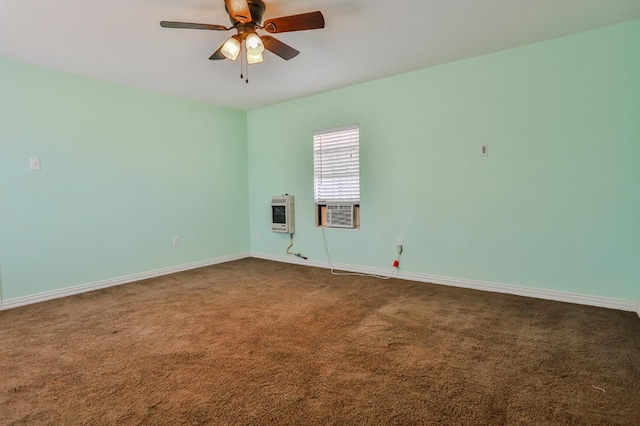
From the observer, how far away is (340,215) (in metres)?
4.32

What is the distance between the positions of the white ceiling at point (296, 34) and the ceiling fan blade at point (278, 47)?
0.60ft

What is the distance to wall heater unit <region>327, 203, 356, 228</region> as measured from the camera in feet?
13.8

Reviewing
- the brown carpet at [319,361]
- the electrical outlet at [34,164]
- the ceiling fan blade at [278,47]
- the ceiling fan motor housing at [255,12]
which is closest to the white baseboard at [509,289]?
the brown carpet at [319,361]

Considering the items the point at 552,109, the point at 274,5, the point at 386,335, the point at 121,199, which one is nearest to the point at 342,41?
the point at 274,5

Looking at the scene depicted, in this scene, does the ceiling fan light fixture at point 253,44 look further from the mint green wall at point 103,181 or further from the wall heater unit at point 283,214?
the wall heater unit at point 283,214

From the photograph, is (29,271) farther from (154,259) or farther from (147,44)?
(147,44)

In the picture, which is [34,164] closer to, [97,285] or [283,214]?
[97,285]

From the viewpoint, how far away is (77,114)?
350 cm

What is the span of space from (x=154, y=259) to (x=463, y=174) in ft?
12.3

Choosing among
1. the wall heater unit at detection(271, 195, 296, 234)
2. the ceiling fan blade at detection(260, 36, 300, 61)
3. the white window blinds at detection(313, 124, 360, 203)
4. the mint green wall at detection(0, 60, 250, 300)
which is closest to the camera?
the ceiling fan blade at detection(260, 36, 300, 61)

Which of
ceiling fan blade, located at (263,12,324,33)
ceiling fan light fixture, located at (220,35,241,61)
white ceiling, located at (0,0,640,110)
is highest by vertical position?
white ceiling, located at (0,0,640,110)

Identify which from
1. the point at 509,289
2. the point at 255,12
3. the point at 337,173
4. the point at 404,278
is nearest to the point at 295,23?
the point at 255,12

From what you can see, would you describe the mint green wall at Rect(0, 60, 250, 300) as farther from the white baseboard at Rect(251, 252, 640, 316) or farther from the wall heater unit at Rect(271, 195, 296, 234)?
the white baseboard at Rect(251, 252, 640, 316)

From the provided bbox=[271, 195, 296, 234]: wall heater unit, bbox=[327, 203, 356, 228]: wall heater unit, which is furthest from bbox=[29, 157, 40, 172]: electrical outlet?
bbox=[327, 203, 356, 228]: wall heater unit
